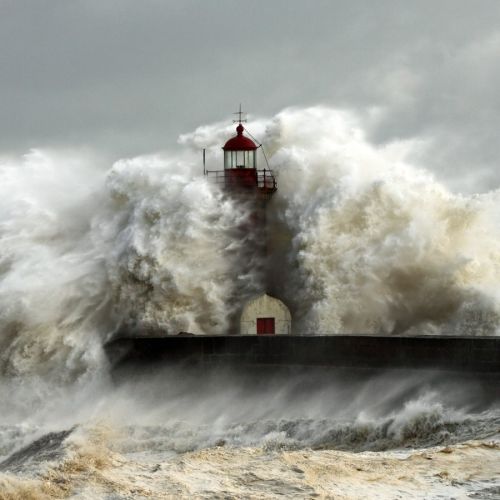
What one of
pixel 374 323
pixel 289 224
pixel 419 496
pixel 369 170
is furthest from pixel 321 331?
pixel 419 496

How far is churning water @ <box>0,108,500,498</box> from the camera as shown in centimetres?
1127

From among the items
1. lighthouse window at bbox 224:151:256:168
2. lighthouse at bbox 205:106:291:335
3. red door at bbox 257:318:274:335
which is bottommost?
red door at bbox 257:318:274:335

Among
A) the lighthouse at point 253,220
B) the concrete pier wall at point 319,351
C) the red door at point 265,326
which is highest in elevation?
the lighthouse at point 253,220

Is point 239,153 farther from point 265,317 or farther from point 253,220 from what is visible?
point 265,317

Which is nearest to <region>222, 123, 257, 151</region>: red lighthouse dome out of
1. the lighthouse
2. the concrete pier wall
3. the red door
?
the lighthouse

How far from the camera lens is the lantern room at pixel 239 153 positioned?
1488 cm

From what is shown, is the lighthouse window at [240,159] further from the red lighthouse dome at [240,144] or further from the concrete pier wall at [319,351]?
the concrete pier wall at [319,351]

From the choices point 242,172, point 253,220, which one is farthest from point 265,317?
point 242,172

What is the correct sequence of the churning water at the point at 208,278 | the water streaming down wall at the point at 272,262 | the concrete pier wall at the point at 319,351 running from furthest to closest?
the water streaming down wall at the point at 272,262 < the churning water at the point at 208,278 < the concrete pier wall at the point at 319,351

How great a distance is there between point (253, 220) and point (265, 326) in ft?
5.01

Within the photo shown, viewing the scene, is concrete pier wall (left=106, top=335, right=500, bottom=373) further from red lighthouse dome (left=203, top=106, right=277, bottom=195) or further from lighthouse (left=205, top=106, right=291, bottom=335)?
red lighthouse dome (left=203, top=106, right=277, bottom=195)

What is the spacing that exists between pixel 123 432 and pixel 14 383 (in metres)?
2.96

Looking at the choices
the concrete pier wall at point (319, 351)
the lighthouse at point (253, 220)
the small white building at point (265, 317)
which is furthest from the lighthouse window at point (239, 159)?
the concrete pier wall at point (319, 351)

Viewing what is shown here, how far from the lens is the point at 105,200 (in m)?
15.4
